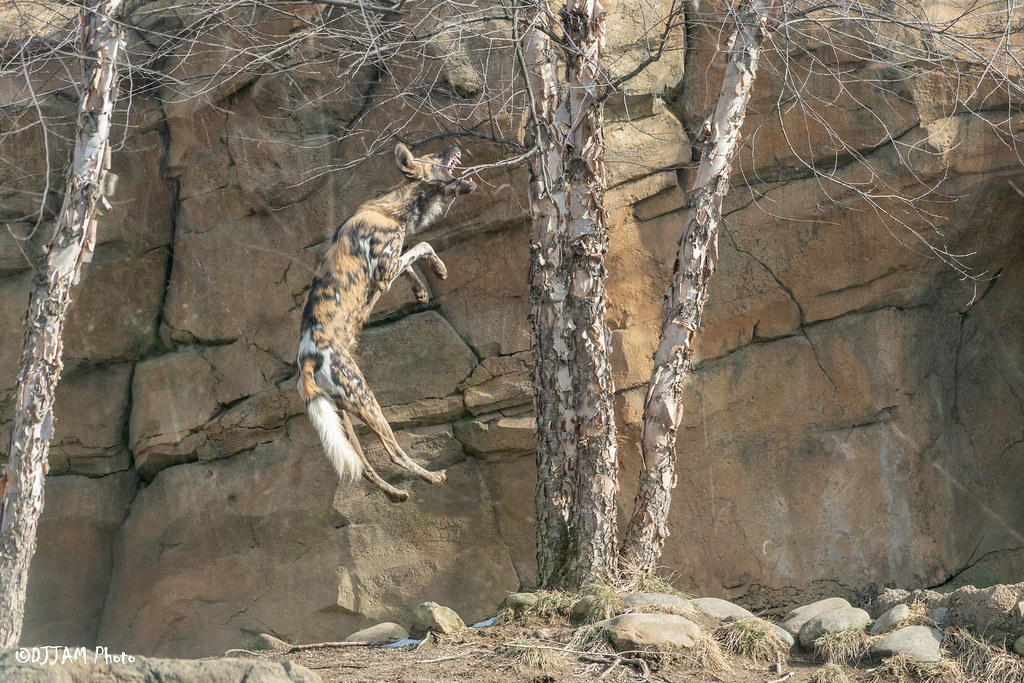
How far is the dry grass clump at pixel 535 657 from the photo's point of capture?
4746 millimetres

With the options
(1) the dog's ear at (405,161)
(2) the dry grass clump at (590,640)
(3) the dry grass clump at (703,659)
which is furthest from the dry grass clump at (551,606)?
(1) the dog's ear at (405,161)

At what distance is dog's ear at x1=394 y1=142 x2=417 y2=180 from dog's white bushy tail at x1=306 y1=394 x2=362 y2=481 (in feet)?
4.87

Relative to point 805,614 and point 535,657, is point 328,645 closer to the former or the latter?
point 535,657

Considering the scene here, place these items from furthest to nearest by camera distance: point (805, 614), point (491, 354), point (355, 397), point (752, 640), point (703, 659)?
point (491, 354) → point (805, 614) → point (355, 397) → point (752, 640) → point (703, 659)

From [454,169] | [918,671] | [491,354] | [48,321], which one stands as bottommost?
[918,671]

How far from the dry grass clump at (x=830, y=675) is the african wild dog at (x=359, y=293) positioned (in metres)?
2.21

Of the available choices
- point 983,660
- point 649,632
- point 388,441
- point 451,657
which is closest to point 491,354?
point 388,441

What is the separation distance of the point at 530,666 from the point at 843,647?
1.60 m

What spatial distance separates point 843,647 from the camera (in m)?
5.02

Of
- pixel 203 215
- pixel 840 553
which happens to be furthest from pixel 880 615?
pixel 203 215

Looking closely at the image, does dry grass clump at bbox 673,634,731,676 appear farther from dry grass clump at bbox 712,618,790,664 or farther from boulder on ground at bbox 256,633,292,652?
boulder on ground at bbox 256,633,292,652

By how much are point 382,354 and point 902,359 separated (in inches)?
144

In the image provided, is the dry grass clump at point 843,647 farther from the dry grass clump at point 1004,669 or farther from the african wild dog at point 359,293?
the african wild dog at point 359,293

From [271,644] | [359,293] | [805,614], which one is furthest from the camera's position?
[271,644]
